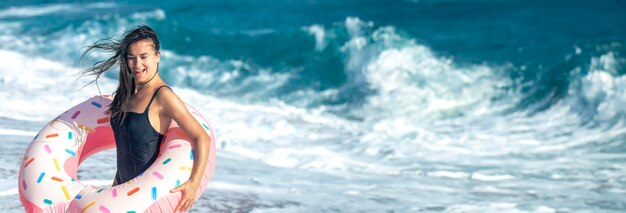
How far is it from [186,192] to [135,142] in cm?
31

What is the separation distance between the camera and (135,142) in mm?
4223

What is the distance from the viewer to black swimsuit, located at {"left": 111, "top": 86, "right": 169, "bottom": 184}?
4203 millimetres

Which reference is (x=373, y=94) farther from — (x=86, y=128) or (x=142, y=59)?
(x=142, y=59)

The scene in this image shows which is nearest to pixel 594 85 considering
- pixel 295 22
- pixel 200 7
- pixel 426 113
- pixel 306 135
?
pixel 426 113

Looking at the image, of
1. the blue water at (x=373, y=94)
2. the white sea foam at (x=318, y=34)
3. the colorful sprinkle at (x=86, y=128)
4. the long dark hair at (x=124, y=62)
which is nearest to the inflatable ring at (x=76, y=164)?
the colorful sprinkle at (x=86, y=128)

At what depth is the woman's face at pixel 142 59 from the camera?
412 cm

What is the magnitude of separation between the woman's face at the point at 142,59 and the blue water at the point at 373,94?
1557mm

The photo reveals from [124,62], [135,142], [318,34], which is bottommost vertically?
[135,142]

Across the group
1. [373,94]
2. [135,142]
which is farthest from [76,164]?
[373,94]

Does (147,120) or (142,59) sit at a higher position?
(142,59)

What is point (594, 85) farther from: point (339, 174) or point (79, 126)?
point (79, 126)

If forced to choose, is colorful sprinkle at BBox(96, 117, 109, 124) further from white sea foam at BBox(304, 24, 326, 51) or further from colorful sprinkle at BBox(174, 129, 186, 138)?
white sea foam at BBox(304, 24, 326, 51)

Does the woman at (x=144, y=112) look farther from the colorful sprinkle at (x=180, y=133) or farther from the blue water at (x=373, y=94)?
the blue water at (x=373, y=94)

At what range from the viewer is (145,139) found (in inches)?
166
